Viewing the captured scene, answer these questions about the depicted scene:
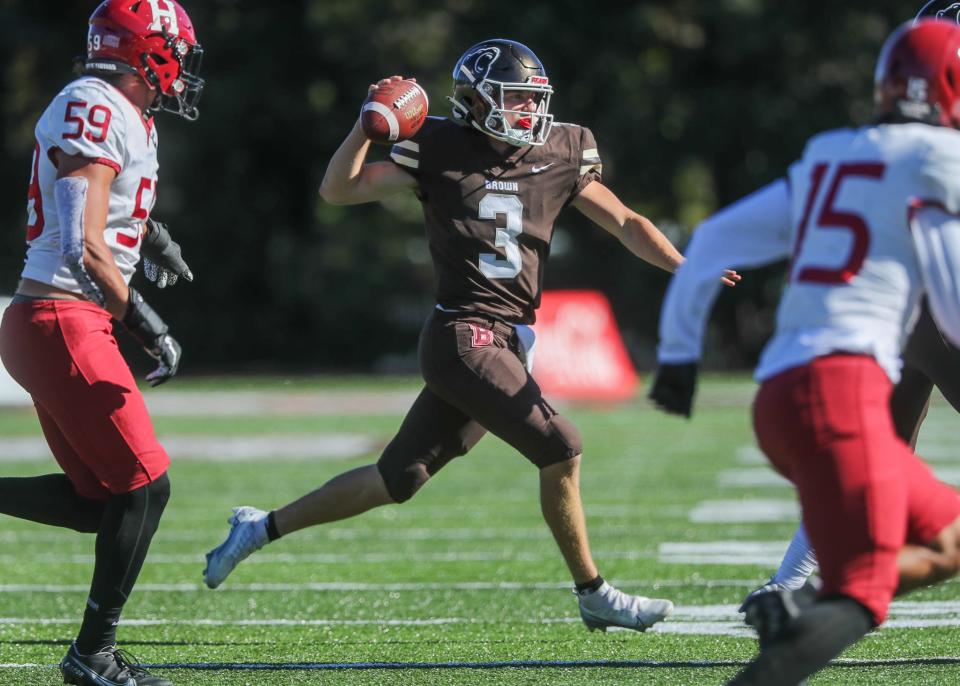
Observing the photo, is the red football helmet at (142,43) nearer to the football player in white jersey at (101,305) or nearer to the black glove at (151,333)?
the football player in white jersey at (101,305)

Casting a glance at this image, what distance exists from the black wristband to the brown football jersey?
3.36 feet

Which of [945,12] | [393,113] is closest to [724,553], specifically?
[945,12]

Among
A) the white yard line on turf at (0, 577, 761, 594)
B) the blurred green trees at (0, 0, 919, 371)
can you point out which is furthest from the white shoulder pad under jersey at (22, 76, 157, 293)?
the blurred green trees at (0, 0, 919, 371)

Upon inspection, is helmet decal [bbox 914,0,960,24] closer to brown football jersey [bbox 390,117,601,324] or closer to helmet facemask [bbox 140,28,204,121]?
brown football jersey [bbox 390,117,601,324]

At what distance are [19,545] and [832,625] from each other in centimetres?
572

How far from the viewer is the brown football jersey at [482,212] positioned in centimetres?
471

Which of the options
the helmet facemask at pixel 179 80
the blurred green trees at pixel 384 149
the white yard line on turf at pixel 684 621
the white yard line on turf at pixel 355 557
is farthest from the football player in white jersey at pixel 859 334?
the blurred green trees at pixel 384 149

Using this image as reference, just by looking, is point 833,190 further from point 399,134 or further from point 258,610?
point 258,610

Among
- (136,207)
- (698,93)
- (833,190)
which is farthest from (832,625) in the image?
(698,93)

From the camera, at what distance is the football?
4.56m

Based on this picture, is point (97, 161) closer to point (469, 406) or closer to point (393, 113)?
point (393, 113)

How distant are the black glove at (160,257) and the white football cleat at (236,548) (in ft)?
2.82

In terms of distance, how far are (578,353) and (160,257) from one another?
1300 cm

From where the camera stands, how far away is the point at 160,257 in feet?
15.4
